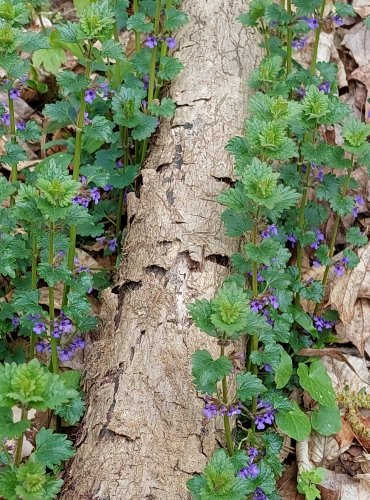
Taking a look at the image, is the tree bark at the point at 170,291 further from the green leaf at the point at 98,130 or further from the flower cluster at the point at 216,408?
the green leaf at the point at 98,130

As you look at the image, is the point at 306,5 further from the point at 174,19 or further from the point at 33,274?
the point at 33,274

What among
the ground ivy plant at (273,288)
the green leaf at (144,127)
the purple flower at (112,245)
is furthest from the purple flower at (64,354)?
the green leaf at (144,127)

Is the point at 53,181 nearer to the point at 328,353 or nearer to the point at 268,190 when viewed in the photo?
the point at 268,190

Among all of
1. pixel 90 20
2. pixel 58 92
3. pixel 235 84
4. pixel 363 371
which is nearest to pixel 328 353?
pixel 363 371

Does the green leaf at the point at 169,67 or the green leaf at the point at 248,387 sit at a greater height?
the green leaf at the point at 169,67

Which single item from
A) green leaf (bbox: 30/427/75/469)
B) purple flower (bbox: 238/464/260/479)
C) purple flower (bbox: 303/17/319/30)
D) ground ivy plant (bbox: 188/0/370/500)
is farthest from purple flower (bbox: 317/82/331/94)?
green leaf (bbox: 30/427/75/469)

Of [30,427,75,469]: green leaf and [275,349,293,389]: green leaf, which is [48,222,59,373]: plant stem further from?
[275,349,293,389]: green leaf

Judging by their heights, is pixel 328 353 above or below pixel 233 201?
below
